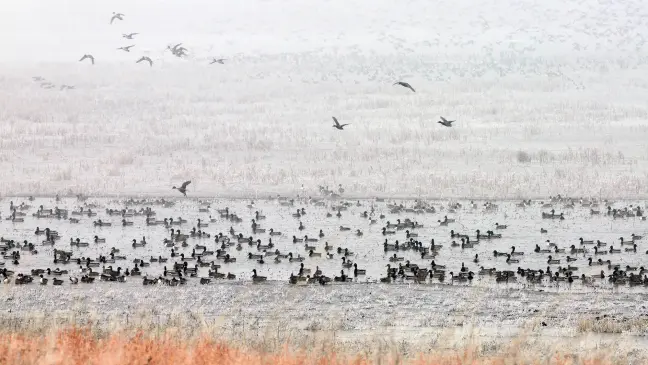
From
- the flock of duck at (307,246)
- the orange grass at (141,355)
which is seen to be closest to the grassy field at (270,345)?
the orange grass at (141,355)

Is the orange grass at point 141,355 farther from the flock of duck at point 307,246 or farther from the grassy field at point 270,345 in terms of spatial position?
the flock of duck at point 307,246

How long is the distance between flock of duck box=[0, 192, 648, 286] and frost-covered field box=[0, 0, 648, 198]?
14.0ft

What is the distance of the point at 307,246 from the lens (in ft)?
82.9

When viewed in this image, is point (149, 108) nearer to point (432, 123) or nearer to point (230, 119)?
point (230, 119)

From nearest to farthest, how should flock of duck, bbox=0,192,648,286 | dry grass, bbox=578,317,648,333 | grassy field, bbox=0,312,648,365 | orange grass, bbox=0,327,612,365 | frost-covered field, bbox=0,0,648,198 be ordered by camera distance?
orange grass, bbox=0,327,612,365 < grassy field, bbox=0,312,648,365 < dry grass, bbox=578,317,648,333 < flock of duck, bbox=0,192,648,286 < frost-covered field, bbox=0,0,648,198

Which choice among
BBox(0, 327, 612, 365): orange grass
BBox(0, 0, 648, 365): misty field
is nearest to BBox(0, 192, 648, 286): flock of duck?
BBox(0, 0, 648, 365): misty field

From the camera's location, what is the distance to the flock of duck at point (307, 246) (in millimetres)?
21719

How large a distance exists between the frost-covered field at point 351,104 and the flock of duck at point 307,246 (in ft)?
14.0

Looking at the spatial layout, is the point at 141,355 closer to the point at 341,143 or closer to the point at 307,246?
the point at 307,246

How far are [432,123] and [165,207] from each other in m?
24.9

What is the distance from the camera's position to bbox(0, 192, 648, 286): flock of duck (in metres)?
21.7

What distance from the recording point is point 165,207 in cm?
3278

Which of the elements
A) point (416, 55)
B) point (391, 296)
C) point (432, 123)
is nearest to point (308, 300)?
point (391, 296)

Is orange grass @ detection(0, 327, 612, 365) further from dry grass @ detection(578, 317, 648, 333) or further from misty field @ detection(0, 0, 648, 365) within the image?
dry grass @ detection(578, 317, 648, 333)
